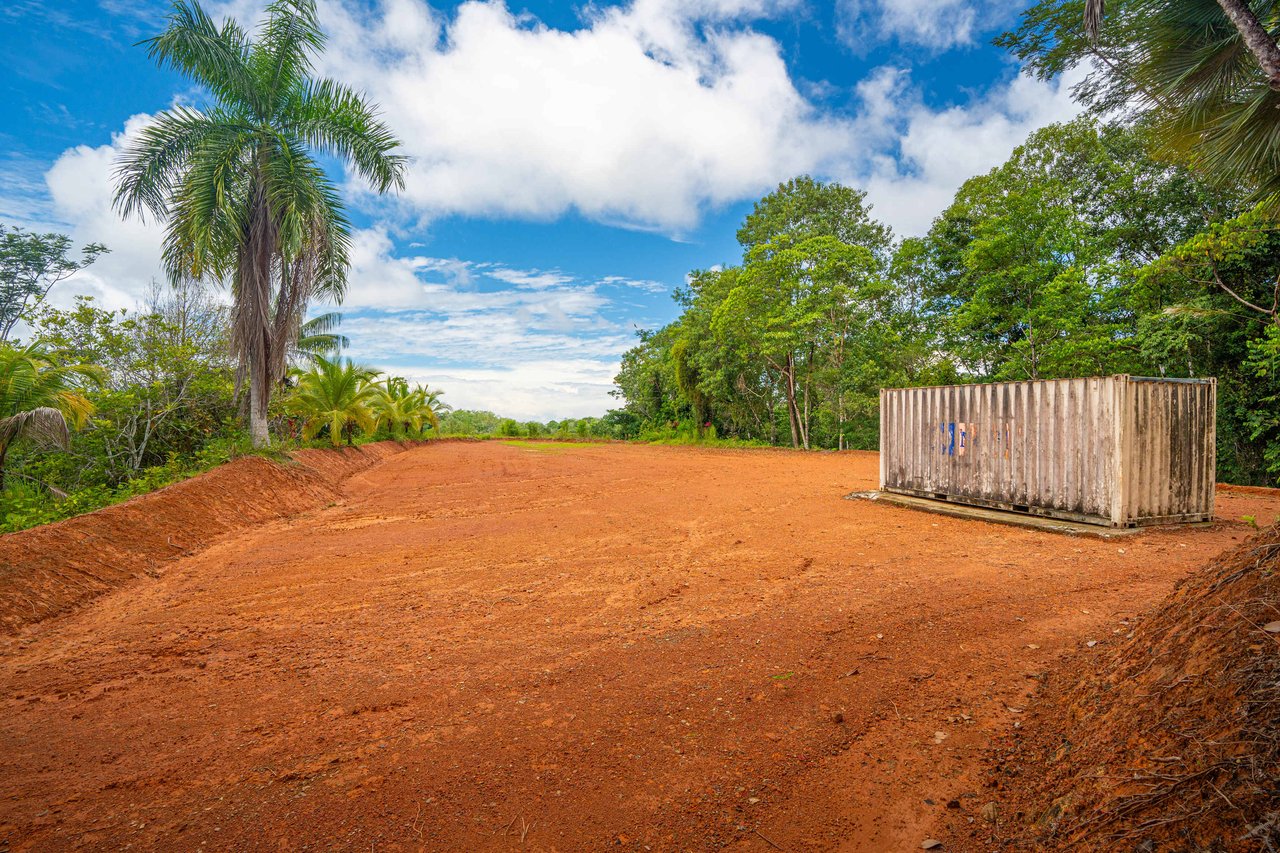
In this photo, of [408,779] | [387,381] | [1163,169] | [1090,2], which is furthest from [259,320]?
[1163,169]

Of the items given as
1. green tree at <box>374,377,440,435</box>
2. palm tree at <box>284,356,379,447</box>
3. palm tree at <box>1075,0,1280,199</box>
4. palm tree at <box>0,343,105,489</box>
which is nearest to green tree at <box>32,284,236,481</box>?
palm tree at <box>0,343,105,489</box>

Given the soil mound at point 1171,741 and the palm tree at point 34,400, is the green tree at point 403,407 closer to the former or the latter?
the palm tree at point 34,400

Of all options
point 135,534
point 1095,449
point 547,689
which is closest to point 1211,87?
point 1095,449

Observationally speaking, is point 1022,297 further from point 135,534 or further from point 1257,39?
point 135,534

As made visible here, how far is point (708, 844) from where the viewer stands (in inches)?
87.8

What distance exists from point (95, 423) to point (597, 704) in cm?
1235

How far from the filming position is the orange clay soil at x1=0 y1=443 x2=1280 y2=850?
7.89 ft

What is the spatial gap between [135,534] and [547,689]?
655cm

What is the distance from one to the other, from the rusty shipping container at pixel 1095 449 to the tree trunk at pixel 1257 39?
434cm

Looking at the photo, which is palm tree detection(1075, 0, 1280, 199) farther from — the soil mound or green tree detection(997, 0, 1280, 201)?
the soil mound

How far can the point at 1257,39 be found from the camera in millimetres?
4391

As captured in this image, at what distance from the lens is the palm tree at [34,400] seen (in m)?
7.75

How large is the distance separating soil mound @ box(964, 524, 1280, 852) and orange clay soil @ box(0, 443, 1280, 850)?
242mm

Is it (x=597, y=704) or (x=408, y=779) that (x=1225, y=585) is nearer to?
(x=597, y=704)
